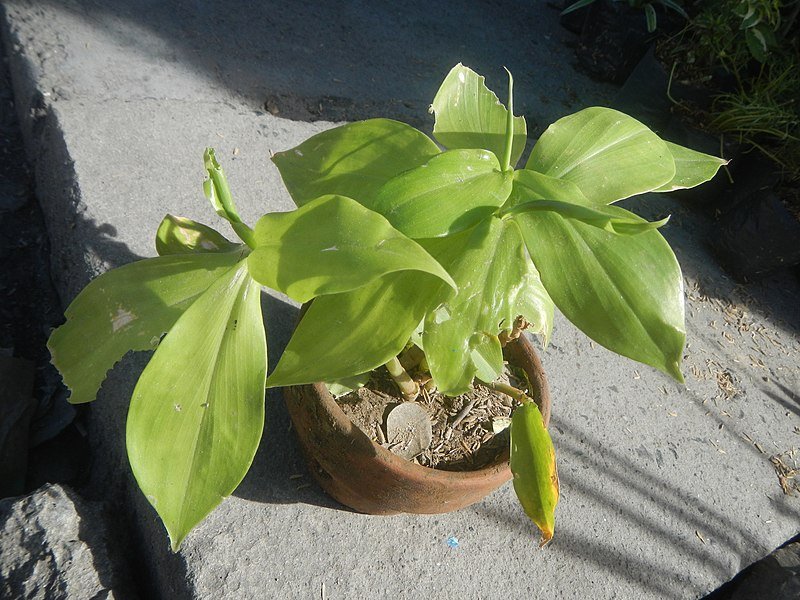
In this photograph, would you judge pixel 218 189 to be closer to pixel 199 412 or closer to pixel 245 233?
pixel 245 233

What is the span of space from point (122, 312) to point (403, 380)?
1.40 feet

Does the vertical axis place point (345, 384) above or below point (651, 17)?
above

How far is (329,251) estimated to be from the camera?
0.61m

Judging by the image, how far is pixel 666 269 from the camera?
66 cm

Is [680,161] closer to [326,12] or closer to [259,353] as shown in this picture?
[259,353]

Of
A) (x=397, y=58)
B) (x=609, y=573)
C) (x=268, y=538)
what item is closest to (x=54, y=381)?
(x=268, y=538)

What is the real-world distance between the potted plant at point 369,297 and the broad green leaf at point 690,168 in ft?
0.20

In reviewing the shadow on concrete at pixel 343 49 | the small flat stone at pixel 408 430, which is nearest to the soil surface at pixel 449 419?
the small flat stone at pixel 408 430

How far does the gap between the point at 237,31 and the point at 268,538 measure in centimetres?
173

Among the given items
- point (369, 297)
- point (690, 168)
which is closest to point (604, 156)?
point (690, 168)

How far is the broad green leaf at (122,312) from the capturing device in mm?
747

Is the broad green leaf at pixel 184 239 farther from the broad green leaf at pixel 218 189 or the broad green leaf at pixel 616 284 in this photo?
the broad green leaf at pixel 616 284

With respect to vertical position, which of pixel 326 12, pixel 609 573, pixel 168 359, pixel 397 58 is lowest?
pixel 609 573

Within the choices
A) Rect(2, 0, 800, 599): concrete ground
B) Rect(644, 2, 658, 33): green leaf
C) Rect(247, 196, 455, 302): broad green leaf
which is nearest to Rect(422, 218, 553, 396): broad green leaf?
Rect(247, 196, 455, 302): broad green leaf
